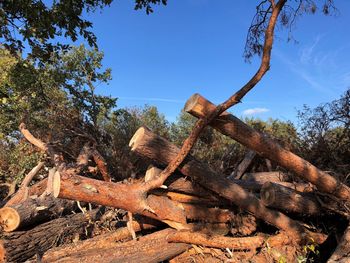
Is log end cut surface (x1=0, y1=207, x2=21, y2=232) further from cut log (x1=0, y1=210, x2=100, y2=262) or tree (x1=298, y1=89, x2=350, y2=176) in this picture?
tree (x1=298, y1=89, x2=350, y2=176)

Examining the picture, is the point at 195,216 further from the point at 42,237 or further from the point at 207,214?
the point at 42,237

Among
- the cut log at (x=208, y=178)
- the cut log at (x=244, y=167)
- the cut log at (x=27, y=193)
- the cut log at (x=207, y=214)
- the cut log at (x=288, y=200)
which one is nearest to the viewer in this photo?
the cut log at (x=208, y=178)

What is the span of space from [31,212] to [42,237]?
1.72 feet

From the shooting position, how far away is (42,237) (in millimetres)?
6547

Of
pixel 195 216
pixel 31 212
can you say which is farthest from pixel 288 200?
pixel 31 212

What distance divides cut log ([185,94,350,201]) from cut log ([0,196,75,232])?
3923mm

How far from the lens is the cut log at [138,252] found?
519 centimetres

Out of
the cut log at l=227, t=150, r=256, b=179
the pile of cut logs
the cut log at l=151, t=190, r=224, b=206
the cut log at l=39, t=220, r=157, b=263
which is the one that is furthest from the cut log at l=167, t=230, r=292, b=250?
the cut log at l=227, t=150, r=256, b=179

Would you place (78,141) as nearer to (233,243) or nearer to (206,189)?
(206,189)

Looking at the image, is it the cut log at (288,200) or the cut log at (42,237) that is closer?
the cut log at (288,200)

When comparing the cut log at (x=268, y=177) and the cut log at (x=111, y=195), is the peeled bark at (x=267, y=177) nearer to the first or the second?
the cut log at (x=268, y=177)

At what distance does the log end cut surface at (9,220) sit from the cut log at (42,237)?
0.46 ft

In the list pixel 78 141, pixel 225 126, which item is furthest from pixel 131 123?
pixel 225 126

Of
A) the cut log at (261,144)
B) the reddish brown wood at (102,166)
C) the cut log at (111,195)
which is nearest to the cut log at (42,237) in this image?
the reddish brown wood at (102,166)
